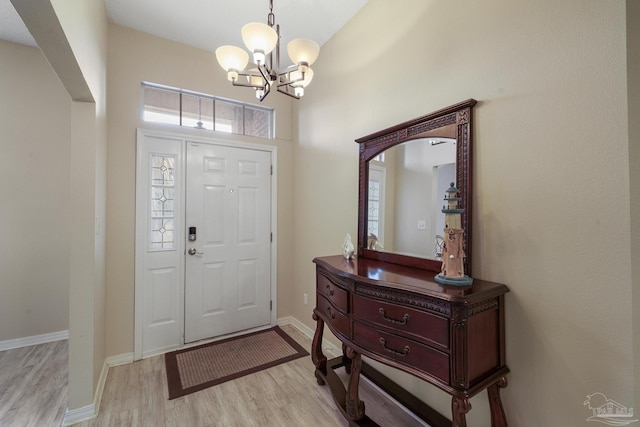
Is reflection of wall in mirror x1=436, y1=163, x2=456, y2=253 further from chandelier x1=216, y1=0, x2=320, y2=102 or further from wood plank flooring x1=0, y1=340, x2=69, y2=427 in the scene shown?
wood plank flooring x1=0, y1=340, x2=69, y2=427

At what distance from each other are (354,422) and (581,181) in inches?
66.4

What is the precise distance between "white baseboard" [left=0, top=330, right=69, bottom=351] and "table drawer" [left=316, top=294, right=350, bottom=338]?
2.91 m

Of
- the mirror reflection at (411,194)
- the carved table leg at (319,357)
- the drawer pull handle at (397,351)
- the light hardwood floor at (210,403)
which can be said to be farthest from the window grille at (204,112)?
the drawer pull handle at (397,351)

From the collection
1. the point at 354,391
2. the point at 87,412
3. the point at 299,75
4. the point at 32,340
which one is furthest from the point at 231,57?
the point at 32,340

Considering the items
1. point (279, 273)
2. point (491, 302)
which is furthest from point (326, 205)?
point (491, 302)

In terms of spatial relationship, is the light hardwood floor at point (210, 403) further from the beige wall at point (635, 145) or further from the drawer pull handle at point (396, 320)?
the beige wall at point (635, 145)

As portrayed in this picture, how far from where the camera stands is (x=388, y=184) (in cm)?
202

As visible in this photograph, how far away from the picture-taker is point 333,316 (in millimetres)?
1777

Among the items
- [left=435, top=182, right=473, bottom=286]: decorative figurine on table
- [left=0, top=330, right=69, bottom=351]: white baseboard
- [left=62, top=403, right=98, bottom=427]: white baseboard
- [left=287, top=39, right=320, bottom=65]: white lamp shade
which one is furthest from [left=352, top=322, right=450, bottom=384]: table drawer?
[left=0, top=330, right=69, bottom=351]: white baseboard

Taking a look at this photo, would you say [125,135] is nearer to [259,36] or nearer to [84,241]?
→ [84,241]

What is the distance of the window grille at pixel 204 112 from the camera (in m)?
2.69

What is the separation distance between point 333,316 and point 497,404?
93 cm

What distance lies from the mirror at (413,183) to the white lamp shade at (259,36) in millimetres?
987

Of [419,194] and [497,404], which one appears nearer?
[497,404]
